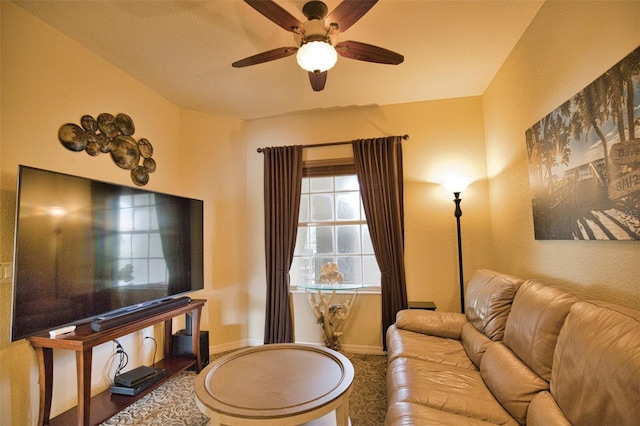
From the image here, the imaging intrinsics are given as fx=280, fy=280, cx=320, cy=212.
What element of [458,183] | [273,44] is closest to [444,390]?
[458,183]

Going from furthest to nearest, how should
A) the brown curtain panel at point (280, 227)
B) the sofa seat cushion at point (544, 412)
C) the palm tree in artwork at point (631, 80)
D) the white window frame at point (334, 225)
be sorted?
the white window frame at point (334, 225), the brown curtain panel at point (280, 227), the palm tree in artwork at point (631, 80), the sofa seat cushion at point (544, 412)

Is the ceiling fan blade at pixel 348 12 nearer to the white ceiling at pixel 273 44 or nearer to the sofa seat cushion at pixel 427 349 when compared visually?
the white ceiling at pixel 273 44

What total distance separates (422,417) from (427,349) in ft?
2.77

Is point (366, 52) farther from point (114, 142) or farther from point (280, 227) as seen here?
point (114, 142)

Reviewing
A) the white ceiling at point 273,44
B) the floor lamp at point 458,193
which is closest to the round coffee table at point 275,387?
the floor lamp at point 458,193

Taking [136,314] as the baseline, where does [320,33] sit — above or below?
above

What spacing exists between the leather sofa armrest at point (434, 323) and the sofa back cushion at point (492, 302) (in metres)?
0.13

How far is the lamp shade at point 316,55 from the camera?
1565mm

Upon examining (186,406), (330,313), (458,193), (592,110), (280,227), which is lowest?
(186,406)

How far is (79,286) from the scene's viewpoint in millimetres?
1850

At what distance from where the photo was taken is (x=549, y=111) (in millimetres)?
1855

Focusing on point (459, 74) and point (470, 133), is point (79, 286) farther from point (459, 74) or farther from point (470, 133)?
point (470, 133)

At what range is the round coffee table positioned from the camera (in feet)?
4.38

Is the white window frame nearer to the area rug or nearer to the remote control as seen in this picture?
the area rug
